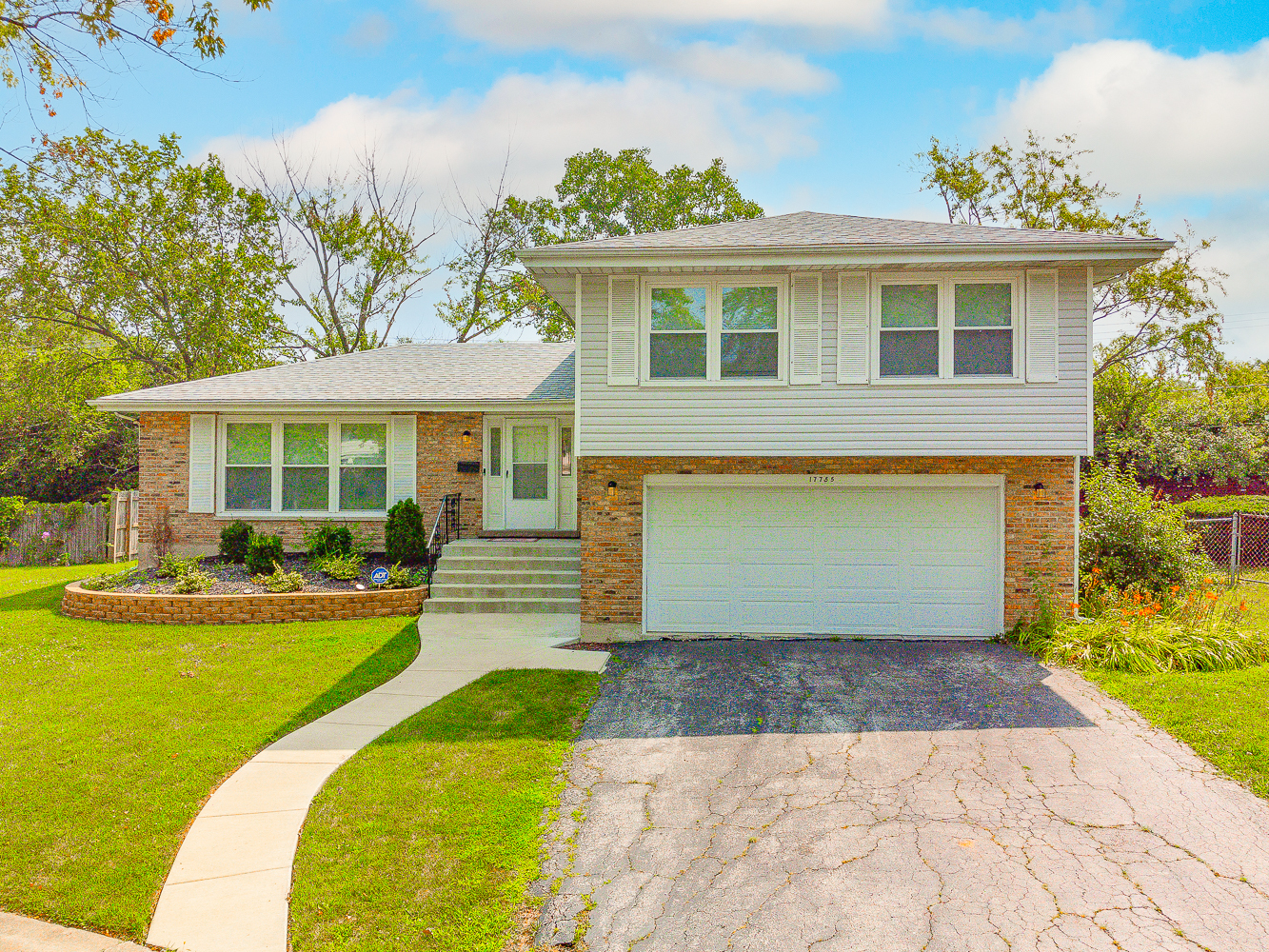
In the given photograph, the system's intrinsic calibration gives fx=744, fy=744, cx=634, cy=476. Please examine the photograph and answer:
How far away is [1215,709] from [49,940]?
875 cm

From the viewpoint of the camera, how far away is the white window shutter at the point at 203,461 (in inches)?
533

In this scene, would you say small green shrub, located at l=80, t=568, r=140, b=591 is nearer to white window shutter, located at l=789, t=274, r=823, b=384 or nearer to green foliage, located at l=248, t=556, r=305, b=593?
green foliage, located at l=248, t=556, r=305, b=593

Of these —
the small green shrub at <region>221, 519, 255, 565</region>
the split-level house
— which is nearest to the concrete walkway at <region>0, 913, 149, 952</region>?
the split-level house

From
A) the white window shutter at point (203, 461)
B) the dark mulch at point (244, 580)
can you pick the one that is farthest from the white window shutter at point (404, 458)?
the white window shutter at point (203, 461)

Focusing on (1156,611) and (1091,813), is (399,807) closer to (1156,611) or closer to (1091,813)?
(1091,813)

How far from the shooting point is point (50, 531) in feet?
60.0

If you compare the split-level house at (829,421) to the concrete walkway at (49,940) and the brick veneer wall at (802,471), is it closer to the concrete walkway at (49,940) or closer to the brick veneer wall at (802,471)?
the brick veneer wall at (802,471)

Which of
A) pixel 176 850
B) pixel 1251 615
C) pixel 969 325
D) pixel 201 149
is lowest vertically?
pixel 176 850

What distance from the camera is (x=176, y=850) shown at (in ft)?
15.1

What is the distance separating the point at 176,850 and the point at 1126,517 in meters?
11.8

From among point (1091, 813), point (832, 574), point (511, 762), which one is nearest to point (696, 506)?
point (832, 574)

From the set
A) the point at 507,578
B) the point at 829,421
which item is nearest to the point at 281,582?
the point at 507,578

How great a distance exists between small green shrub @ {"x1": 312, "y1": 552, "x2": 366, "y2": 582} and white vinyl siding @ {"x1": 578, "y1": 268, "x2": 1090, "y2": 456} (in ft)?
16.8

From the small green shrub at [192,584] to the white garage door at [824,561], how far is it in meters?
6.95
